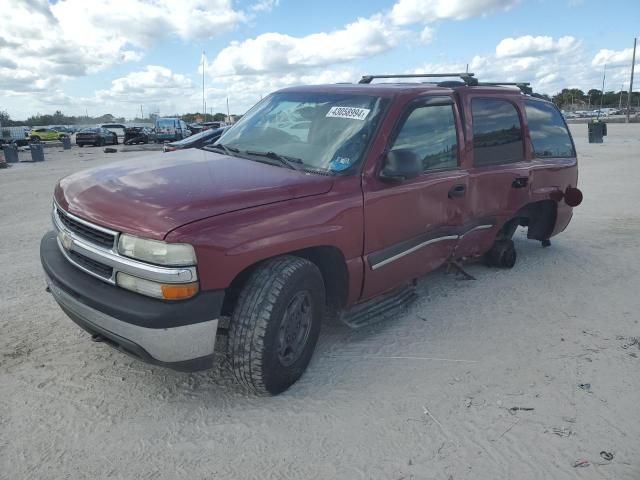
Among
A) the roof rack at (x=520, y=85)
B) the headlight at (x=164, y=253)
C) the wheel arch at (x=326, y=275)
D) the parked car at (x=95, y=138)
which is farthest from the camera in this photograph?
the parked car at (x=95, y=138)

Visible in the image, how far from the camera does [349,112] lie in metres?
3.64

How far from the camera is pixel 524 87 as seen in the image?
17.3 feet

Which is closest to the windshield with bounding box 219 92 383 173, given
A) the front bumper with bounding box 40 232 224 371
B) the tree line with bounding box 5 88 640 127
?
the front bumper with bounding box 40 232 224 371

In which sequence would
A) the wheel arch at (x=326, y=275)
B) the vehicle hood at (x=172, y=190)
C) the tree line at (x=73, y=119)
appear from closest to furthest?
the vehicle hood at (x=172, y=190) < the wheel arch at (x=326, y=275) < the tree line at (x=73, y=119)

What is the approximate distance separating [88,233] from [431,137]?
2504mm

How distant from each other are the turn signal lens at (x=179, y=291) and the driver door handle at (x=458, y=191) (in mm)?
2286

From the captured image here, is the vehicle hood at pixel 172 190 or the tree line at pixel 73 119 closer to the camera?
the vehicle hood at pixel 172 190

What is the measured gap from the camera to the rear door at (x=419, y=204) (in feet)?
11.2

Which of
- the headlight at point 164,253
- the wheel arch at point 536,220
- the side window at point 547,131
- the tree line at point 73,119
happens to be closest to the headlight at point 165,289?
the headlight at point 164,253

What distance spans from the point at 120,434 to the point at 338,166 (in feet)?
6.59

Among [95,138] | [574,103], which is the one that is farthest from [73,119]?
[574,103]

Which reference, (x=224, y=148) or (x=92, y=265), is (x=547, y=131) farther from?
(x=92, y=265)

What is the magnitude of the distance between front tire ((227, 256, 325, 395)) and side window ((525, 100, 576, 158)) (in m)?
3.24

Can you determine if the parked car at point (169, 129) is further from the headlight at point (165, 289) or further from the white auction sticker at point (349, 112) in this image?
the headlight at point (165, 289)
